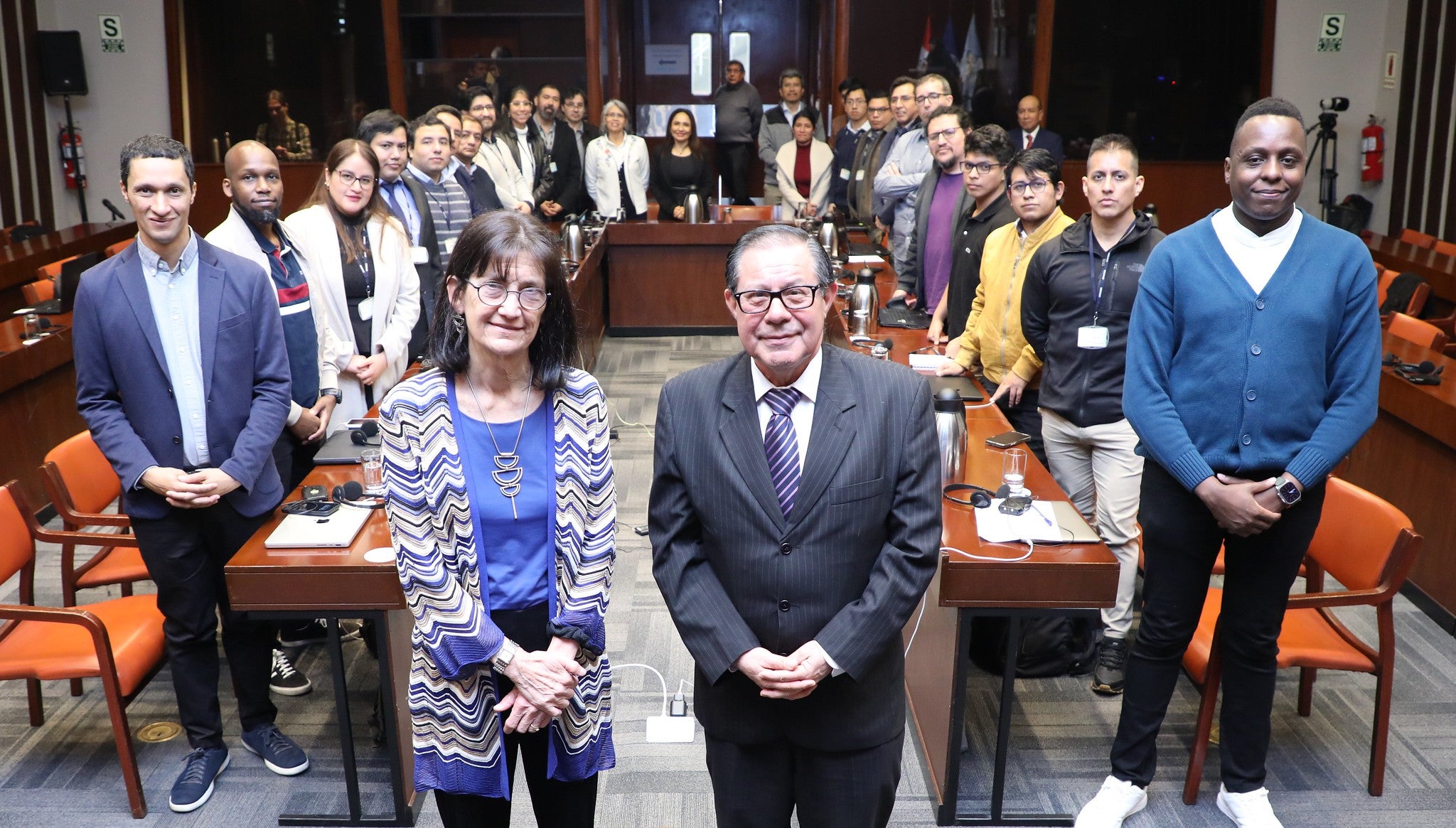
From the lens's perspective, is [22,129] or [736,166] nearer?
[22,129]

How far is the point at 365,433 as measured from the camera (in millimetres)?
3361

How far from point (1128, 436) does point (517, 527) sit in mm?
2136

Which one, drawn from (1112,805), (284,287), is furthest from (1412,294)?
(284,287)

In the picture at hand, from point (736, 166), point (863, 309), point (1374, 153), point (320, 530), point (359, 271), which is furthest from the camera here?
point (736, 166)

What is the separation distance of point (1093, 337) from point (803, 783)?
1.84m

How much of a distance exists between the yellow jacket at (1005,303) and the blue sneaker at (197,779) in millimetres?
2667

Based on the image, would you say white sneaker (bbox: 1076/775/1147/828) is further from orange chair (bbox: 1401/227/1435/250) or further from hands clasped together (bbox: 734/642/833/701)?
orange chair (bbox: 1401/227/1435/250)

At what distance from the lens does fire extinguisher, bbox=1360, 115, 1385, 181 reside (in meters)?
9.33

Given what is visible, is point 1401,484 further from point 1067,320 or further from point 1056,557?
point 1056,557

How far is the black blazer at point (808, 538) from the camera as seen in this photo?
182 cm

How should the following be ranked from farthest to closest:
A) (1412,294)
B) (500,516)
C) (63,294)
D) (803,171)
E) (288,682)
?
1. (803,171)
2. (1412,294)
3. (63,294)
4. (288,682)
5. (500,516)

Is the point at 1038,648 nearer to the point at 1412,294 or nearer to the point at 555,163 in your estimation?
the point at 1412,294

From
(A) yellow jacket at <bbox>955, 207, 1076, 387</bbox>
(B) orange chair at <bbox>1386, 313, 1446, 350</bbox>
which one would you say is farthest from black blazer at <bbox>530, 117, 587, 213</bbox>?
(B) orange chair at <bbox>1386, 313, 1446, 350</bbox>

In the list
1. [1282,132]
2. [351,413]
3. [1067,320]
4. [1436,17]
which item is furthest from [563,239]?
[1436,17]
